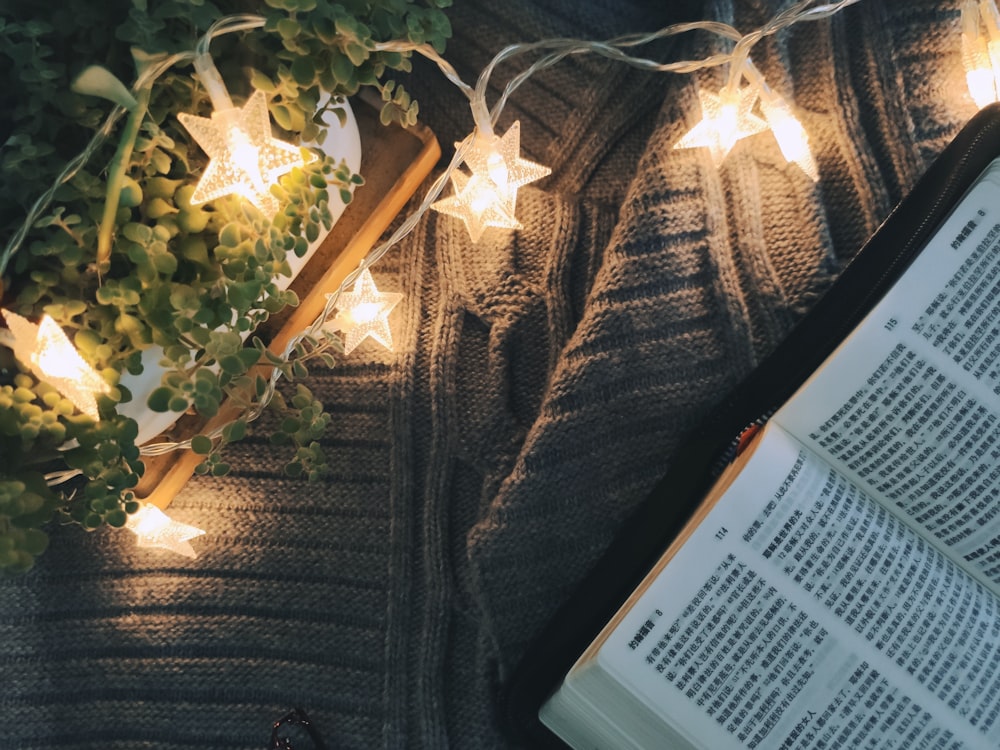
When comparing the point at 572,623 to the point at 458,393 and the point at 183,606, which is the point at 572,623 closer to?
the point at 458,393

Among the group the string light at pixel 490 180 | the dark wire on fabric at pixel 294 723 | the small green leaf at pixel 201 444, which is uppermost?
the string light at pixel 490 180

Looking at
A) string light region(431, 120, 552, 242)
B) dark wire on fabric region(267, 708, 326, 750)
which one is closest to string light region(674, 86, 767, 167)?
string light region(431, 120, 552, 242)

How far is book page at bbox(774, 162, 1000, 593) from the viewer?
64 centimetres

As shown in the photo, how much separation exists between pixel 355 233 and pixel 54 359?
0.33 m

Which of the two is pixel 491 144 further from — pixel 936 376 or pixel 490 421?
pixel 936 376

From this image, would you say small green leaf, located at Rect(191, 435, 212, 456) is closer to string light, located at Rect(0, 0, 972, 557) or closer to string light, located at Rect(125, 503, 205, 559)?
string light, located at Rect(0, 0, 972, 557)

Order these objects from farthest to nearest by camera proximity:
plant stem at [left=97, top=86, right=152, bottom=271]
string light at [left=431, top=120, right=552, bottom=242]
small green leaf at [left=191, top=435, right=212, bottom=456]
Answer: string light at [left=431, top=120, right=552, bottom=242] < small green leaf at [left=191, top=435, right=212, bottom=456] < plant stem at [left=97, top=86, right=152, bottom=271]

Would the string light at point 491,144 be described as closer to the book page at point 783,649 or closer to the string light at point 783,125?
the string light at point 783,125

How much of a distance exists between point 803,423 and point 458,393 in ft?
1.08

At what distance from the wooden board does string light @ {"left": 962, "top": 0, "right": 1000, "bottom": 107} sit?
0.52 metres

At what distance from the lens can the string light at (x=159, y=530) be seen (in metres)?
0.71

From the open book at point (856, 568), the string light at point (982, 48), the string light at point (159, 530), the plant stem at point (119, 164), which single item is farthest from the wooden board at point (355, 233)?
the string light at point (982, 48)

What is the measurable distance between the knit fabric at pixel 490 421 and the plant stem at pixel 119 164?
14.0 inches

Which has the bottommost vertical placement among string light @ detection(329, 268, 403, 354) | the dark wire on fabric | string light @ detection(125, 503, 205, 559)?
the dark wire on fabric
